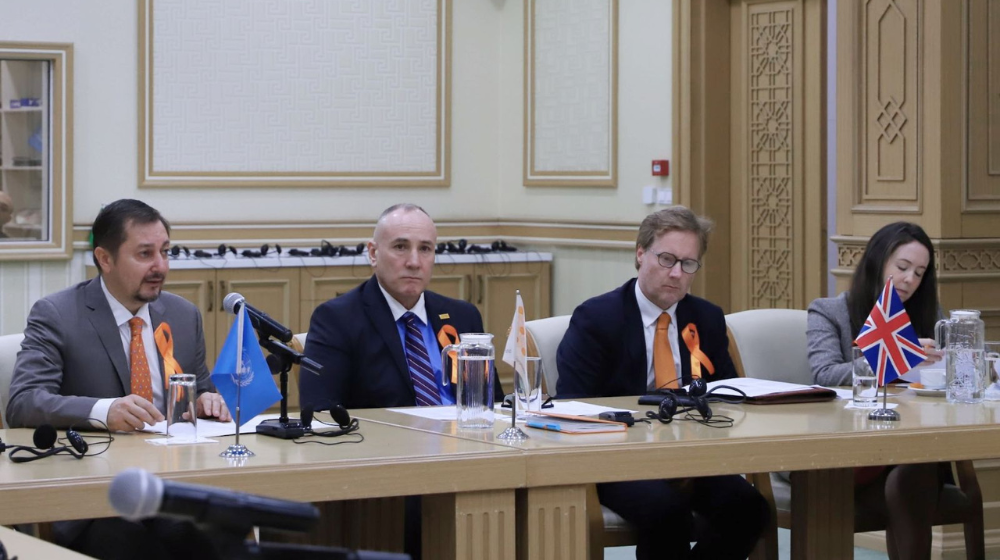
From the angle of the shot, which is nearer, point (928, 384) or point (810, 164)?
point (928, 384)

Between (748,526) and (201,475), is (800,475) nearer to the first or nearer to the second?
(748,526)

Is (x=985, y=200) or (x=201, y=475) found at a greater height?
(x=985, y=200)

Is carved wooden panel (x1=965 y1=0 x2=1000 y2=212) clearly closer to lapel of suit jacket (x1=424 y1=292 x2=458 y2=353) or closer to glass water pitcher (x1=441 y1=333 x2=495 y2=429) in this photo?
lapel of suit jacket (x1=424 y1=292 x2=458 y2=353)

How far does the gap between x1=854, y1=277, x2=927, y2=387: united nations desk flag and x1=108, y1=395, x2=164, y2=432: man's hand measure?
1.83 meters

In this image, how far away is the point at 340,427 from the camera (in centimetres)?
300

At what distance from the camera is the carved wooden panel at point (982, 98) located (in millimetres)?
4797

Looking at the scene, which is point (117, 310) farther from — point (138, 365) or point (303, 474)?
point (303, 474)

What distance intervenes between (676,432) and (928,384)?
3.61 feet

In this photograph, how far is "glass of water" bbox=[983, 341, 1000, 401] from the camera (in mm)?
3647

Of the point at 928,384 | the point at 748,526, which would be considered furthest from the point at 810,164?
the point at 748,526

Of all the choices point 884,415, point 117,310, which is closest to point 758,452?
point 884,415

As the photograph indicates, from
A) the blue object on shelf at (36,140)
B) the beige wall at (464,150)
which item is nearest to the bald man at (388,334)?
the beige wall at (464,150)

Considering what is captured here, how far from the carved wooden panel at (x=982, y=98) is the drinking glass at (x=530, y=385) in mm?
2419

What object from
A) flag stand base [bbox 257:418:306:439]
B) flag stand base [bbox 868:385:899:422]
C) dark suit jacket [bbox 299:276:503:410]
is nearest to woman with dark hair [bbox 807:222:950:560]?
flag stand base [bbox 868:385:899:422]
